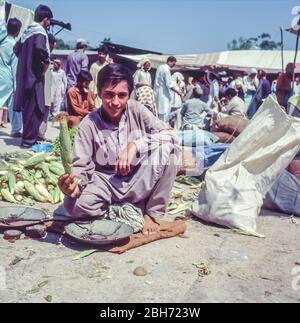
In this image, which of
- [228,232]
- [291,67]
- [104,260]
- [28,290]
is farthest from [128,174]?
[291,67]

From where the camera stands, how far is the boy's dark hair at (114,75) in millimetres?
3271

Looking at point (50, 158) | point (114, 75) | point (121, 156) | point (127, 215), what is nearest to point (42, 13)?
point (50, 158)

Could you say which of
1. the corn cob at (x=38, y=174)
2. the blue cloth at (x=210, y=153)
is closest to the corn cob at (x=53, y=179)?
the corn cob at (x=38, y=174)

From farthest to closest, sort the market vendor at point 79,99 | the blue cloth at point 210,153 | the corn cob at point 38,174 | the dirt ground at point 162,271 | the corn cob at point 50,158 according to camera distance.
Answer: the market vendor at point 79,99 < the blue cloth at point 210,153 < the corn cob at point 50,158 < the corn cob at point 38,174 < the dirt ground at point 162,271

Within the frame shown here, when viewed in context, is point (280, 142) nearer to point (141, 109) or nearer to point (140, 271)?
point (141, 109)

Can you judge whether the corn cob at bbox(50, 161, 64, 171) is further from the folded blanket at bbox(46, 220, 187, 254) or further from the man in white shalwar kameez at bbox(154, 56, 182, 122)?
the man in white shalwar kameez at bbox(154, 56, 182, 122)

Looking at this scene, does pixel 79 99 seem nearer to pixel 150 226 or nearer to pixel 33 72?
pixel 33 72

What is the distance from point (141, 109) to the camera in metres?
3.51

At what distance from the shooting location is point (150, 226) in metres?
3.44

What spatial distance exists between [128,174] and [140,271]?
888mm

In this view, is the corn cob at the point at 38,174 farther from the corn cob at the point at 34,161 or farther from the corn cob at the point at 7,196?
the corn cob at the point at 7,196

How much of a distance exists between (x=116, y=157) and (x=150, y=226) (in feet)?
1.95

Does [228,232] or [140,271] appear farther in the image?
[228,232]

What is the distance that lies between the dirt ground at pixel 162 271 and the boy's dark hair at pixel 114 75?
3.97 feet
